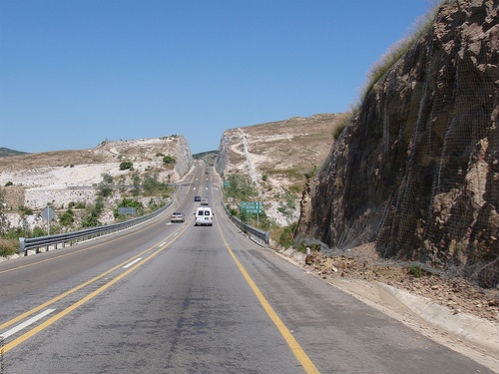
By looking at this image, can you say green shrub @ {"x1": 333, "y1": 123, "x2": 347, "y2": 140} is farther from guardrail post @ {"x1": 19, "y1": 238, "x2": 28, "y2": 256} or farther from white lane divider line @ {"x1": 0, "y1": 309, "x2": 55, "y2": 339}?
white lane divider line @ {"x1": 0, "y1": 309, "x2": 55, "y2": 339}

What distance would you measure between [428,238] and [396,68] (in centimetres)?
825

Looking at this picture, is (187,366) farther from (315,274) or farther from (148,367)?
(315,274)

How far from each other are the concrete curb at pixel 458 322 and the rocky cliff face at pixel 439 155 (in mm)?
1205

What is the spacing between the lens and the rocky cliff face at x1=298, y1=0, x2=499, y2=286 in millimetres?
9508

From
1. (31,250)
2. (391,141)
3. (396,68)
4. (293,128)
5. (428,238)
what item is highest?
(293,128)

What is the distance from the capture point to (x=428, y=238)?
35.9 ft

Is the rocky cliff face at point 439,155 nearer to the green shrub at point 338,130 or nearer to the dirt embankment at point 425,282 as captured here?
the dirt embankment at point 425,282

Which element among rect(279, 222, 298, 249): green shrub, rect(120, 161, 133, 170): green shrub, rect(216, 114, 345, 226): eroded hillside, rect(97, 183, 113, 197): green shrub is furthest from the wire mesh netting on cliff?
rect(120, 161, 133, 170): green shrub

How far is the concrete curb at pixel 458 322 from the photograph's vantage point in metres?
6.48

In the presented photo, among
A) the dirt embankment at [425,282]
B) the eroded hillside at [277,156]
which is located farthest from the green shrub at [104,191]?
the dirt embankment at [425,282]

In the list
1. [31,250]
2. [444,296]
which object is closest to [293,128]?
[31,250]

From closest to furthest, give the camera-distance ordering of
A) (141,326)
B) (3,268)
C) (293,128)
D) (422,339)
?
(422,339) → (141,326) → (3,268) → (293,128)

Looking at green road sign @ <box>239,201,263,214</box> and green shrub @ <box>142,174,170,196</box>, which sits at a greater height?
green shrub @ <box>142,174,170,196</box>

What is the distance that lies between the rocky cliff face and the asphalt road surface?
2761mm
